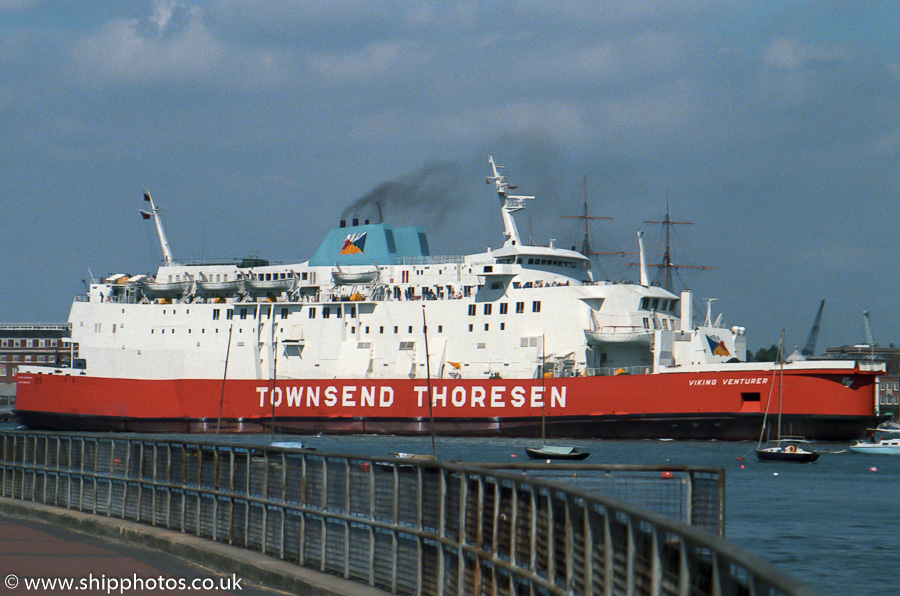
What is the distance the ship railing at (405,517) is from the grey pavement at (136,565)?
0.24m

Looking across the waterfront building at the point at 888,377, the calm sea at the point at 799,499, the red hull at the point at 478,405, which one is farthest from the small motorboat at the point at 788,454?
the waterfront building at the point at 888,377

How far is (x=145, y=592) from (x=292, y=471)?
160cm

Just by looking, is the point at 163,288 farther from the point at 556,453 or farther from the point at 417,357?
the point at 556,453

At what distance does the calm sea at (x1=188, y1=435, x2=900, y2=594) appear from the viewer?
15695mm

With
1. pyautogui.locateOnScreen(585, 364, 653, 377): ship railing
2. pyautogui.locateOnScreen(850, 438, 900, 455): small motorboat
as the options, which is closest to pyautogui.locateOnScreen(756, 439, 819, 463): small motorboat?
pyautogui.locateOnScreen(585, 364, 653, 377): ship railing

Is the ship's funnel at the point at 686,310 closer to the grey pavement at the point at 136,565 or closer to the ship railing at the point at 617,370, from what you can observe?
the ship railing at the point at 617,370

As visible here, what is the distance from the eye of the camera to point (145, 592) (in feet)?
21.9

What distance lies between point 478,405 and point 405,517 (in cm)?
3100

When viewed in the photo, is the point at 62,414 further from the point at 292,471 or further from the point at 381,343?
the point at 292,471

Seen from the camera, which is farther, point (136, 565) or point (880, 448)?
point (880, 448)

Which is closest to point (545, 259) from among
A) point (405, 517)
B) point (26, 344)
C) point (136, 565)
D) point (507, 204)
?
point (507, 204)

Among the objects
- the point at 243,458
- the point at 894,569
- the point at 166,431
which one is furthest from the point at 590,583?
the point at 166,431

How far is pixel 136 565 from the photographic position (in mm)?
7934

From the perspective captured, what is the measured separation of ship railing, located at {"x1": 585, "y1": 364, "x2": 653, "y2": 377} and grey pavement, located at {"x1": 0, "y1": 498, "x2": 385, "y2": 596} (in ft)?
90.9
